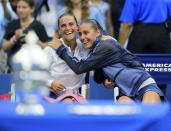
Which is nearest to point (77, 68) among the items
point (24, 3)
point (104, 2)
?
point (24, 3)

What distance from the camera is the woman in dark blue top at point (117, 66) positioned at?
572 cm

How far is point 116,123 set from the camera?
2.97m

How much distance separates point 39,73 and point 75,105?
22 centimetres

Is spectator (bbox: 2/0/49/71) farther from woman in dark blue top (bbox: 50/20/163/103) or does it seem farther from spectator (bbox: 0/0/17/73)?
woman in dark blue top (bbox: 50/20/163/103)

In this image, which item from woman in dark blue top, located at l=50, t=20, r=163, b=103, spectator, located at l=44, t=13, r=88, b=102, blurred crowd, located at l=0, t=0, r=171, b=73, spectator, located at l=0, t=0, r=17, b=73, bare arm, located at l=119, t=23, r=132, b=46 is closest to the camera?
woman in dark blue top, located at l=50, t=20, r=163, b=103

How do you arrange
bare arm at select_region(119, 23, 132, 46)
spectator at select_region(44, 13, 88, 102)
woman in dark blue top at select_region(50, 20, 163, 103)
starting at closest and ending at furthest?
woman in dark blue top at select_region(50, 20, 163, 103) → spectator at select_region(44, 13, 88, 102) → bare arm at select_region(119, 23, 132, 46)

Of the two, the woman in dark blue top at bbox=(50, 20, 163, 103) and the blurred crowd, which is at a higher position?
the blurred crowd

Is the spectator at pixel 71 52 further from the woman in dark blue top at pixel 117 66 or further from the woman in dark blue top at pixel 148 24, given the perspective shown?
the woman in dark blue top at pixel 148 24

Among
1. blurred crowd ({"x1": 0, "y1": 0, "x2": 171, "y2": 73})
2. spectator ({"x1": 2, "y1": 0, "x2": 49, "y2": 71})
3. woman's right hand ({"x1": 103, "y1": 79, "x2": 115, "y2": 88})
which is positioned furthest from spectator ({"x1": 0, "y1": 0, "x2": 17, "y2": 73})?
woman's right hand ({"x1": 103, "y1": 79, "x2": 115, "y2": 88})

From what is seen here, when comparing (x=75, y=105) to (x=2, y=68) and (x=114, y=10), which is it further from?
(x=114, y=10)

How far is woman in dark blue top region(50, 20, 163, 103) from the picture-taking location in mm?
5723

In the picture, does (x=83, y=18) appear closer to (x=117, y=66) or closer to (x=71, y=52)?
(x=71, y=52)

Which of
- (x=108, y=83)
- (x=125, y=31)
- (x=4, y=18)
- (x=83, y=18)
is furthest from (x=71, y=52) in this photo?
(x=4, y=18)

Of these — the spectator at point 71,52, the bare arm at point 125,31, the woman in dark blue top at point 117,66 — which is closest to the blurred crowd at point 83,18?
the bare arm at point 125,31
